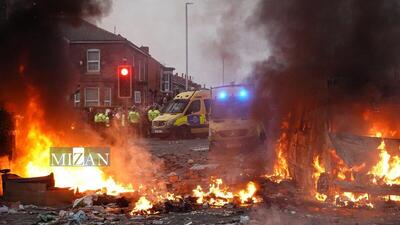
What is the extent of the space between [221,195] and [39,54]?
576 centimetres

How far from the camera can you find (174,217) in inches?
323

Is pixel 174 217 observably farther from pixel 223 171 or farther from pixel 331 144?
pixel 223 171

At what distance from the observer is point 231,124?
54.4 ft

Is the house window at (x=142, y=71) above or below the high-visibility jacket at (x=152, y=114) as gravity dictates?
above

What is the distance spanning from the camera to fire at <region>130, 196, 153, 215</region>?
338 inches

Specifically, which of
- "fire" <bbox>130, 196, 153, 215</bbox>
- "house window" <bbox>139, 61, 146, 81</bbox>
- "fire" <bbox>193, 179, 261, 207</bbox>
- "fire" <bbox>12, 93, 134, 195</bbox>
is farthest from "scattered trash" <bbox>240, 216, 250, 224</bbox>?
"house window" <bbox>139, 61, 146, 81</bbox>

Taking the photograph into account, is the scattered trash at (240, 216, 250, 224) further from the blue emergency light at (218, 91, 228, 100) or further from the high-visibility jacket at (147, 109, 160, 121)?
the high-visibility jacket at (147, 109, 160, 121)

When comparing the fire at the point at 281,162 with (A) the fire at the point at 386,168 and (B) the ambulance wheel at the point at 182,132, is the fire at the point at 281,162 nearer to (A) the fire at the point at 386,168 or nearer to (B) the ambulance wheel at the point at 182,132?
(A) the fire at the point at 386,168

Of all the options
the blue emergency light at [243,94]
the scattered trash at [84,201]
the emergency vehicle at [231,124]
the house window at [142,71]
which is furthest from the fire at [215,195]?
the house window at [142,71]

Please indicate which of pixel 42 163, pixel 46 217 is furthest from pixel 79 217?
pixel 42 163

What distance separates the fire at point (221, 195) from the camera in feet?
30.8

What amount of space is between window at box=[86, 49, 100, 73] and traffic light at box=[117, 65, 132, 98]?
74.4ft

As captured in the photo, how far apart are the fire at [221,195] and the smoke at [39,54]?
4481 millimetres

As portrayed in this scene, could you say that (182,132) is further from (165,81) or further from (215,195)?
(165,81)
